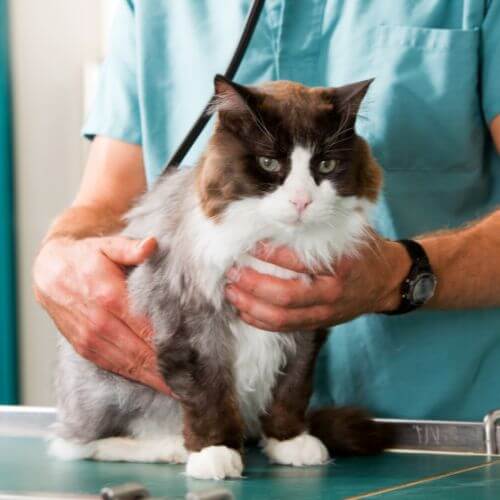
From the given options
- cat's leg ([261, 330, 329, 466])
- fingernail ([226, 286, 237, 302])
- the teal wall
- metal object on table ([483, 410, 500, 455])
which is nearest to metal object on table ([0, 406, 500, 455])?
metal object on table ([483, 410, 500, 455])

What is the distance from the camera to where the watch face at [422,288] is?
4.69ft

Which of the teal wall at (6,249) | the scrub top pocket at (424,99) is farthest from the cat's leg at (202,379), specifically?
the teal wall at (6,249)

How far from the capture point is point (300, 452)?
52.7 inches

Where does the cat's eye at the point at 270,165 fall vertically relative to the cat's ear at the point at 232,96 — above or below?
below

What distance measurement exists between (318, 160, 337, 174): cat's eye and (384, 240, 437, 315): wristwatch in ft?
0.86

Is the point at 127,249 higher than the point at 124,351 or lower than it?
higher

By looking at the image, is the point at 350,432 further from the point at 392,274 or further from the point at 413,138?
the point at 413,138

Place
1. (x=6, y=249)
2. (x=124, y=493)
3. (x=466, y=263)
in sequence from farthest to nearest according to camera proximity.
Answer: (x=6, y=249) → (x=466, y=263) → (x=124, y=493)

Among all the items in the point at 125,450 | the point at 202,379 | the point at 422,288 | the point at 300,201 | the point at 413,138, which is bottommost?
the point at 125,450

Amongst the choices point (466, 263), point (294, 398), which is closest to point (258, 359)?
point (294, 398)

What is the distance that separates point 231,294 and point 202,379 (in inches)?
5.1

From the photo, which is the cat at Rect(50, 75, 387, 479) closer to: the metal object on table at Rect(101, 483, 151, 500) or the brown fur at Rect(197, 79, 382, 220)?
the brown fur at Rect(197, 79, 382, 220)

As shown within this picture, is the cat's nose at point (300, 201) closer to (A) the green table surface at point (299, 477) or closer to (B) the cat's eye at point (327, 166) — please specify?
(B) the cat's eye at point (327, 166)

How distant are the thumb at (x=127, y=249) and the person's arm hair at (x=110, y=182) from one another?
0.34 meters
